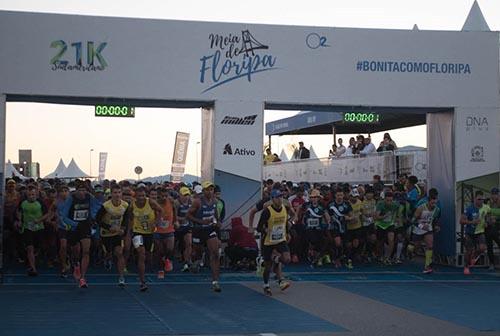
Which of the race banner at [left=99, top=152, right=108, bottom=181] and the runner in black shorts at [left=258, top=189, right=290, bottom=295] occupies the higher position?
the race banner at [left=99, top=152, right=108, bottom=181]

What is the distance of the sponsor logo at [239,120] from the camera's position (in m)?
19.0

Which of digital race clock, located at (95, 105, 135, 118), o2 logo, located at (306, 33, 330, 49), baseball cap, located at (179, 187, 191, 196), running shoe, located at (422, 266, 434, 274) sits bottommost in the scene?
running shoe, located at (422, 266, 434, 274)

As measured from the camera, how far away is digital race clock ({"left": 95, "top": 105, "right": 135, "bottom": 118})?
18.7m

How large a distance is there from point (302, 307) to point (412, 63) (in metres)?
Answer: 8.47

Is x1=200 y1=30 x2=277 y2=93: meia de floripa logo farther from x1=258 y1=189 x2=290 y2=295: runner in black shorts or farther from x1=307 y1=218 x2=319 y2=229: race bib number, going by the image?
x1=258 y1=189 x2=290 y2=295: runner in black shorts

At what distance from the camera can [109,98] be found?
60.8 feet

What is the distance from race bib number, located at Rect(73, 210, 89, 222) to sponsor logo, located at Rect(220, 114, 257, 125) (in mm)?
4329

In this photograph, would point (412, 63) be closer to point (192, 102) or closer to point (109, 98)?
point (192, 102)

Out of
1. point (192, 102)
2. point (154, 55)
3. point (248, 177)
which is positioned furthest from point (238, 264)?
point (154, 55)

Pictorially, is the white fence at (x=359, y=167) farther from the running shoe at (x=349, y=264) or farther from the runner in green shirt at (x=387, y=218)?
the running shoe at (x=349, y=264)

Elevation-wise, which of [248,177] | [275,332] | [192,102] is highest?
[192,102]

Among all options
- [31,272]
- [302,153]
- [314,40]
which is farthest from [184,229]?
[302,153]

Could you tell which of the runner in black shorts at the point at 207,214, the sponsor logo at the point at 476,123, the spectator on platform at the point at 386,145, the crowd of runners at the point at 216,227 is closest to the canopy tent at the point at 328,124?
the spectator on platform at the point at 386,145

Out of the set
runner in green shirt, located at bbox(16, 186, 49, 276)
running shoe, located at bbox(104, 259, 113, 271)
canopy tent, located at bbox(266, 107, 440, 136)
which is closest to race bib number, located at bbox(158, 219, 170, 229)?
running shoe, located at bbox(104, 259, 113, 271)
